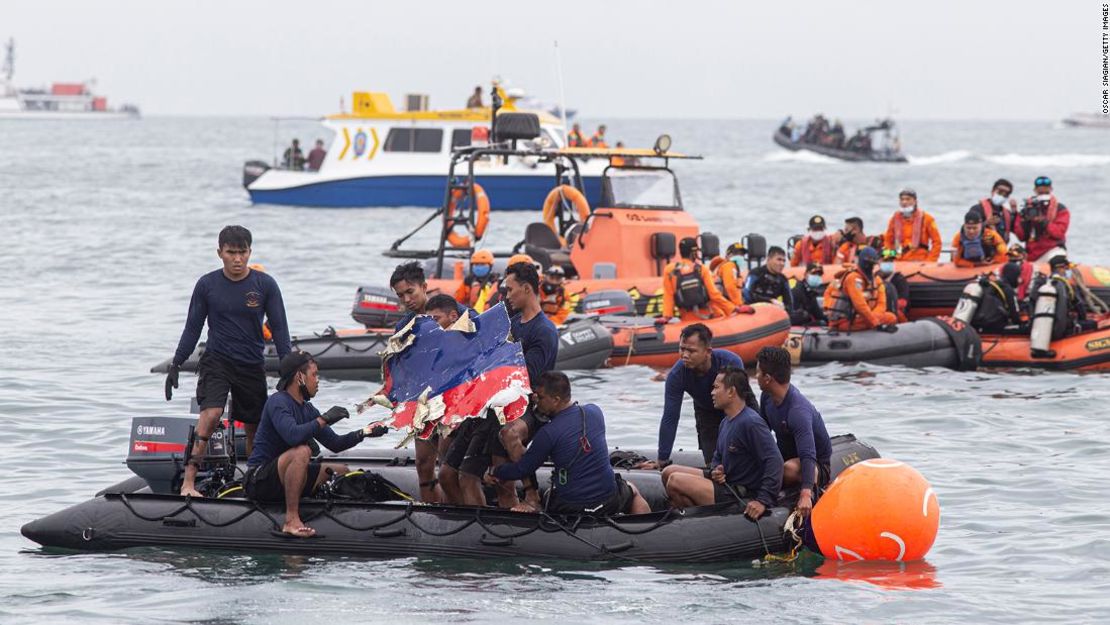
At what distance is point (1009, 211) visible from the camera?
60.6 ft

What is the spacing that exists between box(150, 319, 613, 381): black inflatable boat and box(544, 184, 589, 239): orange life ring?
10.0ft

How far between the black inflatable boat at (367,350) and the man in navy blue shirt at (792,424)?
619 centimetres

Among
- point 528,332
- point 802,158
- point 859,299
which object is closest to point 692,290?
point 859,299

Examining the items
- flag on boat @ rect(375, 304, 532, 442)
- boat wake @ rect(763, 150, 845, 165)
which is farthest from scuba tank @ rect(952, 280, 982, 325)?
boat wake @ rect(763, 150, 845, 165)

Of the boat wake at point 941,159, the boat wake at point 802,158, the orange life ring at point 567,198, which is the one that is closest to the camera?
the orange life ring at point 567,198

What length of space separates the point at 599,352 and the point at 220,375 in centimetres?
654

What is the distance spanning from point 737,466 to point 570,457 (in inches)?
40.2

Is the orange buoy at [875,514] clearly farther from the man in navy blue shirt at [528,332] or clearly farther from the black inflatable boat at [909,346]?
the black inflatable boat at [909,346]

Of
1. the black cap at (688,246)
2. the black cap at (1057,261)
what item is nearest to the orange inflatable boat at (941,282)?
the black cap at (1057,261)

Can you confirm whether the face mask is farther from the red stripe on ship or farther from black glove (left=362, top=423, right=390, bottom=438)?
the red stripe on ship

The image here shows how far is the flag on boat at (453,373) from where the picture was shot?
916 centimetres

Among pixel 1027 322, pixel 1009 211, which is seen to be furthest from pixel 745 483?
pixel 1009 211

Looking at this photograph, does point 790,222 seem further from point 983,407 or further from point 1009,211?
point 983,407

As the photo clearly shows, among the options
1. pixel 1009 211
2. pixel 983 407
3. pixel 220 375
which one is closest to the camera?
pixel 220 375
